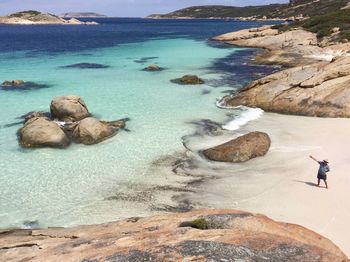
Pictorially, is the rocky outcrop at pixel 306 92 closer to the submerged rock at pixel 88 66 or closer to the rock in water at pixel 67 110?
the rock in water at pixel 67 110

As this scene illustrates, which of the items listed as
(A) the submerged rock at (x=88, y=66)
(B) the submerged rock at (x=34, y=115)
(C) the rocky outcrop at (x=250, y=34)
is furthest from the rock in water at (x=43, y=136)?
(C) the rocky outcrop at (x=250, y=34)

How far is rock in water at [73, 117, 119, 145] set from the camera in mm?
26547

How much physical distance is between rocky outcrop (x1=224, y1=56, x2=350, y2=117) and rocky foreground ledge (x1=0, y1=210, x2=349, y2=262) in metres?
21.1

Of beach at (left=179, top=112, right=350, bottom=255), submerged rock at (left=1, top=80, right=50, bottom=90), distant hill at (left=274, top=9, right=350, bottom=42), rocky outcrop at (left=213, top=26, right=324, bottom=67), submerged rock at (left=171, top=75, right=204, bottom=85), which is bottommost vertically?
beach at (left=179, top=112, right=350, bottom=255)

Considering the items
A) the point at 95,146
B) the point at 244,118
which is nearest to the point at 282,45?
the point at 244,118

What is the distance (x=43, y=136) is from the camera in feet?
84.8

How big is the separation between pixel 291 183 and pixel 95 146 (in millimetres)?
12816

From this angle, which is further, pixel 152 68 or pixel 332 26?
pixel 332 26

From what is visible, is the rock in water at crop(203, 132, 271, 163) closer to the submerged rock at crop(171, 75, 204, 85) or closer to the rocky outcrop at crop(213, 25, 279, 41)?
the submerged rock at crop(171, 75, 204, 85)

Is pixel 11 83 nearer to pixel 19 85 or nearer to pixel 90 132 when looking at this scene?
pixel 19 85

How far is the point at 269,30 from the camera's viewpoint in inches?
3671

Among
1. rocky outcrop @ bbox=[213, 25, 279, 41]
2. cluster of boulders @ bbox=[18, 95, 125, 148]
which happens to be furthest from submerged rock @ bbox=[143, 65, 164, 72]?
rocky outcrop @ bbox=[213, 25, 279, 41]

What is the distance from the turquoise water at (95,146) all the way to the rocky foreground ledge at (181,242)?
449cm

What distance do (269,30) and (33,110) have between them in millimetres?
71429
